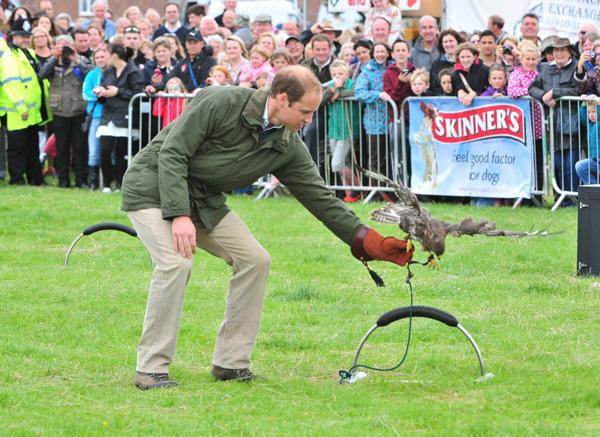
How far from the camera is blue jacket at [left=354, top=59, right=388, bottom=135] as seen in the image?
15820 millimetres

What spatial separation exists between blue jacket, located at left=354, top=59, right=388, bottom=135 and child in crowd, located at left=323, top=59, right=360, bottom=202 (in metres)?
0.19

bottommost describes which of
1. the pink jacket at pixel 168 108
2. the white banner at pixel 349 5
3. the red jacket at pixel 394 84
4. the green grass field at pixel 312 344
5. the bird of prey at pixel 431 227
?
the green grass field at pixel 312 344

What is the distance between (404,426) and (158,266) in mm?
1777

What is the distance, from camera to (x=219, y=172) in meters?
6.93

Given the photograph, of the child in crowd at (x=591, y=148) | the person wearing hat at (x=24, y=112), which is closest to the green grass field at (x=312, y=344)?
the child in crowd at (x=591, y=148)

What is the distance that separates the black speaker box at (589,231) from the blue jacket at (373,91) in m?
5.38

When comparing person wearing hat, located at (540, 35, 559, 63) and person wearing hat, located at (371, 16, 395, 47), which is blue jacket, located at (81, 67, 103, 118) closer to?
person wearing hat, located at (371, 16, 395, 47)

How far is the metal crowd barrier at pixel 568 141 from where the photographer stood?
14508 millimetres

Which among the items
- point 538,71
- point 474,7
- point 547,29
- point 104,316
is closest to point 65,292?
point 104,316

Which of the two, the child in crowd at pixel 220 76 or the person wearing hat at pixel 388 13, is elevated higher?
the person wearing hat at pixel 388 13

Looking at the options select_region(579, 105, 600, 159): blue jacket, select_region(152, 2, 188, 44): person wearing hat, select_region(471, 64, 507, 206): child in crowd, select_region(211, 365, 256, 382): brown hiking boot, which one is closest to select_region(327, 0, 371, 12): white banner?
select_region(152, 2, 188, 44): person wearing hat

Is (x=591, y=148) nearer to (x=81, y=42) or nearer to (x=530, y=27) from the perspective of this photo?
(x=530, y=27)

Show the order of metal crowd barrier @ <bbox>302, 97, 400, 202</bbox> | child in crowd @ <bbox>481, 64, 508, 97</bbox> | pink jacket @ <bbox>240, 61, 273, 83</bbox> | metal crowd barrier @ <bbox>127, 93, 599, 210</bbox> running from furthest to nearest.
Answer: pink jacket @ <bbox>240, 61, 273, 83</bbox> < metal crowd barrier @ <bbox>302, 97, 400, 202</bbox> < child in crowd @ <bbox>481, 64, 508, 97</bbox> < metal crowd barrier @ <bbox>127, 93, 599, 210</bbox>

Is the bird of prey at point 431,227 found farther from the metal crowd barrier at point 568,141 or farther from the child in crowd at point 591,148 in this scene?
the metal crowd barrier at point 568,141
